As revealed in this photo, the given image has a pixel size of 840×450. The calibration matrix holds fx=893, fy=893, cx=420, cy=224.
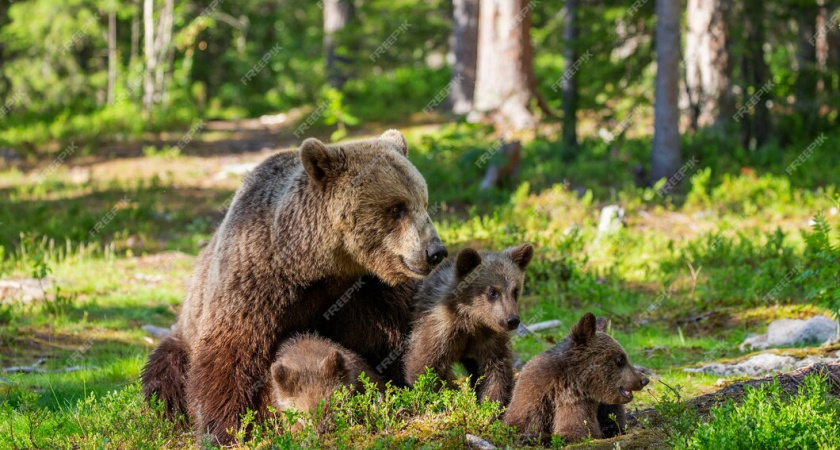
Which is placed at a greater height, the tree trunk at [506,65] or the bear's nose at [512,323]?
the tree trunk at [506,65]

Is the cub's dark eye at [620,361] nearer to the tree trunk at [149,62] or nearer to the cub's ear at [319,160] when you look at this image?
the cub's ear at [319,160]

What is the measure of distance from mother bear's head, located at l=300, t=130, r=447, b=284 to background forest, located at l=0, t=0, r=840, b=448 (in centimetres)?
87

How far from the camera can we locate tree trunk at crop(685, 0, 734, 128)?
55.4 feet

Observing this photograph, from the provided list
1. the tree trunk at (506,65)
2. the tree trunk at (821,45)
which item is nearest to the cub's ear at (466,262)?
the tree trunk at (506,65)

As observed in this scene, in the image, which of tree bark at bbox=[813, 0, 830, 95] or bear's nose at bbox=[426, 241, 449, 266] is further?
tree bark at bbox=[813, 0, 830, 95]

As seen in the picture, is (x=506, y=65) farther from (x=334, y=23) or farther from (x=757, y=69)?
(x=334, y=23)

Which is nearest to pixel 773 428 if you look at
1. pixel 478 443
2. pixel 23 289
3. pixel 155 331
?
pixel 478 443

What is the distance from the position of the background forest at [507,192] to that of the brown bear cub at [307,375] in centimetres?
18

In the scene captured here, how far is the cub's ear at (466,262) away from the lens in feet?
21.6

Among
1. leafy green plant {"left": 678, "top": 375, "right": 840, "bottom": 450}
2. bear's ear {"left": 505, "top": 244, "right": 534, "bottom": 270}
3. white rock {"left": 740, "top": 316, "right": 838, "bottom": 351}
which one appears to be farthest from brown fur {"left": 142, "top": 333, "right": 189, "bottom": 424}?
white rock {"left": 740, "top": 316, "right": 838, "bottom": 351}

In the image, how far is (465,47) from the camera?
24812 mm

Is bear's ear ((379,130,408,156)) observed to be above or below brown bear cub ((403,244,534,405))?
above

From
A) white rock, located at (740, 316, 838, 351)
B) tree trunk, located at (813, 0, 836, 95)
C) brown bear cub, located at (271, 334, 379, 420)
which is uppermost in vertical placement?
tree trunk, located at (813, 0, 836, 95)

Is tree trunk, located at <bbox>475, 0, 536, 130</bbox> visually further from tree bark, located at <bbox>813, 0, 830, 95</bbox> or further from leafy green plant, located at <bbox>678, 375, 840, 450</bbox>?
leafy green plant, located at <bbox>678, 375, 840, 450</bbox>
